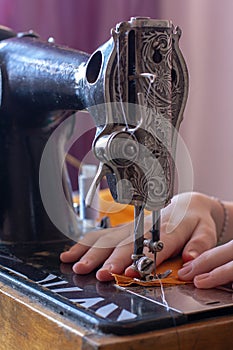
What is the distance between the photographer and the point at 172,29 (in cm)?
82

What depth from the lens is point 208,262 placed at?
865 millimetres

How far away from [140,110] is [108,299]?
0.22m

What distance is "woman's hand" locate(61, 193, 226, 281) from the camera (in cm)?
90

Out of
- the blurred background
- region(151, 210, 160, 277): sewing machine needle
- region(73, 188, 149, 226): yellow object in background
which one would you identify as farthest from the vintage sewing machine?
the blurred background

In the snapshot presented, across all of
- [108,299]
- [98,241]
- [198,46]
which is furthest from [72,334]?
[198,46]

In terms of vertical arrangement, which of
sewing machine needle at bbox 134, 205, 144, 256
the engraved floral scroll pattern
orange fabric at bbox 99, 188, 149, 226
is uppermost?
the engraved floral scroll pattern

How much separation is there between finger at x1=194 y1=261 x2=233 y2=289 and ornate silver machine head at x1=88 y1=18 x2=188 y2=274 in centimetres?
11

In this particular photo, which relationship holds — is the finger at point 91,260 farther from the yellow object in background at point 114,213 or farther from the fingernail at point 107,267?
the yellow object in background at point 114,213

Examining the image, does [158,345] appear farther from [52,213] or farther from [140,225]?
[52,213]

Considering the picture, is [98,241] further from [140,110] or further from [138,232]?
[140,110]

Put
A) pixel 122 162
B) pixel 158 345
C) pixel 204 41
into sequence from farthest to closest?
pixel 204 41
pixel 122 162
pixel 158 345

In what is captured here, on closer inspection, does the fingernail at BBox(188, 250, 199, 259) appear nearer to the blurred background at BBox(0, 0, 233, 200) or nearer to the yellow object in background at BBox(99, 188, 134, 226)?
the yellow object in background at BBox(99, 188, 134, 226)

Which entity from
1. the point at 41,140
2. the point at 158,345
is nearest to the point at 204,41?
the point at 41,140

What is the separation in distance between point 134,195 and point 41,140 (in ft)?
1.18
